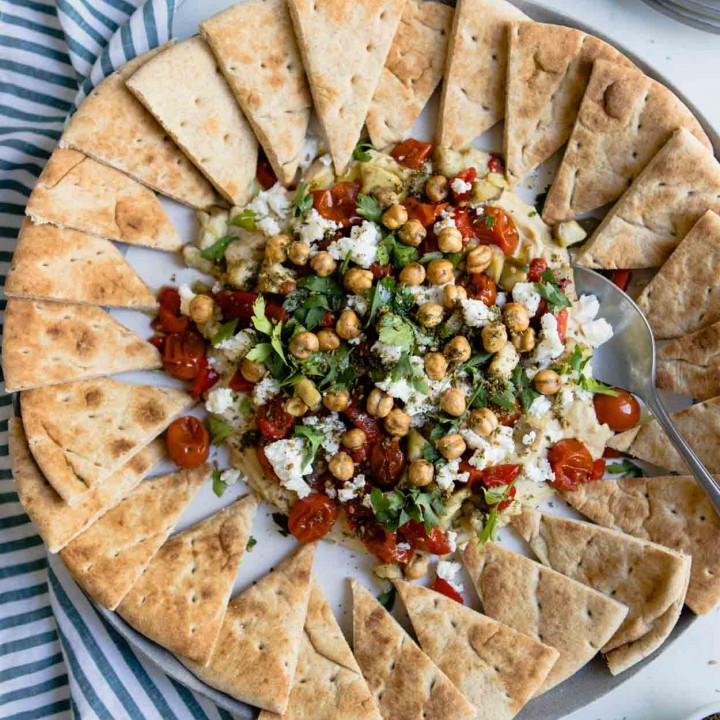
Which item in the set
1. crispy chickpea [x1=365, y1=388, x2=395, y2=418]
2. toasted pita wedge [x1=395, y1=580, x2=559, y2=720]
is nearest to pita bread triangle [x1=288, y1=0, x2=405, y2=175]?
crispy chickpea [x1=365, y1=388, x2=395, y2=418]

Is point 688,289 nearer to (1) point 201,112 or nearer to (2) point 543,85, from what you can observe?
(2) point 543,85

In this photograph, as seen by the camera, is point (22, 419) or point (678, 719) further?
point (678, 719)

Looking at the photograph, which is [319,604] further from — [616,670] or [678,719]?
[678,719]

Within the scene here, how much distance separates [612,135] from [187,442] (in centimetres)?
342

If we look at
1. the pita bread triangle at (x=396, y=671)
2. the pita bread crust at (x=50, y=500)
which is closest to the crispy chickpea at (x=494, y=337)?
the pita bread triangle at (x=396, y=671)

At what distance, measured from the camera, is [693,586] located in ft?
17.9

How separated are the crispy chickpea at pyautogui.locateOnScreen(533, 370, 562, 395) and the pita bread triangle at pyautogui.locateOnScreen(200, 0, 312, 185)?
211 cm

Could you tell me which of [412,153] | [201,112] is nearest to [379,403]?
[412,153]

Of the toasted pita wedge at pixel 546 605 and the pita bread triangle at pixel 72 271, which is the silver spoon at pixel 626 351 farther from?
the pita bread triangle at pixel 72 271

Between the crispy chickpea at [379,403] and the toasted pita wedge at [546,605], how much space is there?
1.08m

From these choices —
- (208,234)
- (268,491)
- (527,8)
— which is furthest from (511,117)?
(268,491)

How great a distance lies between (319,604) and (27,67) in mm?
4096

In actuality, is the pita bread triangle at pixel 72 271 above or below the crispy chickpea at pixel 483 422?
below

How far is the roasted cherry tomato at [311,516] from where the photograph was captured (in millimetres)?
5574
